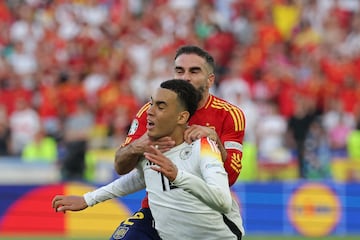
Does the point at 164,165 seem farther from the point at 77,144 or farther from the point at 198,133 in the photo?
the point at 77,144

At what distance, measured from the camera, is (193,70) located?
756 centimetres

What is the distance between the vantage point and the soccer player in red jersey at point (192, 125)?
7281mm

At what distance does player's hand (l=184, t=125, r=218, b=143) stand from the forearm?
0.35m

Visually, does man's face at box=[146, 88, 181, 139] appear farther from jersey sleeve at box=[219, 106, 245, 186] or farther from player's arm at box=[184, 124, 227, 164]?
jersey sleeve at box=[219, 106, 245, 186]

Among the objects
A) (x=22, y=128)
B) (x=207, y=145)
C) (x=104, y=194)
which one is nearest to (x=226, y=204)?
(x=207, y=145)

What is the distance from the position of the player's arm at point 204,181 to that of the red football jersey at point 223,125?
29.9 inches

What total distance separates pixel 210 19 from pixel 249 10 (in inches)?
36.3

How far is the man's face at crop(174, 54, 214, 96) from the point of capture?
753cm

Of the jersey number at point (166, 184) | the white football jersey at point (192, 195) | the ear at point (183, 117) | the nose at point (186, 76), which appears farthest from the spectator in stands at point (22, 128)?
the ear at point (183, 117)

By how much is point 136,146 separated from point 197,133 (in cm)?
44

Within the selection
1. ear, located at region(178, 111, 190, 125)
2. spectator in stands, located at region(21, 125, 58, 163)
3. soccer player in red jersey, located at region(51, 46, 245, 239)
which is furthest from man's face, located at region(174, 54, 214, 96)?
spectator in stands, located at region(21, 125, 58, 163)

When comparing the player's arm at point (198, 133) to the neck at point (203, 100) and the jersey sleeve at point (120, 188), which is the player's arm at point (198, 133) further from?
the jersey sleeve at point (120, 188)

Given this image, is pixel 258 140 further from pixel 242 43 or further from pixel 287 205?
pixel 242 43

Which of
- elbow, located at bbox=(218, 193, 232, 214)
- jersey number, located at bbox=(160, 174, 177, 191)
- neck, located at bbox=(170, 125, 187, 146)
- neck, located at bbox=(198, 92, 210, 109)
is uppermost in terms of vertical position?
neck, located at bbox=(198, 92, 210, 109)
